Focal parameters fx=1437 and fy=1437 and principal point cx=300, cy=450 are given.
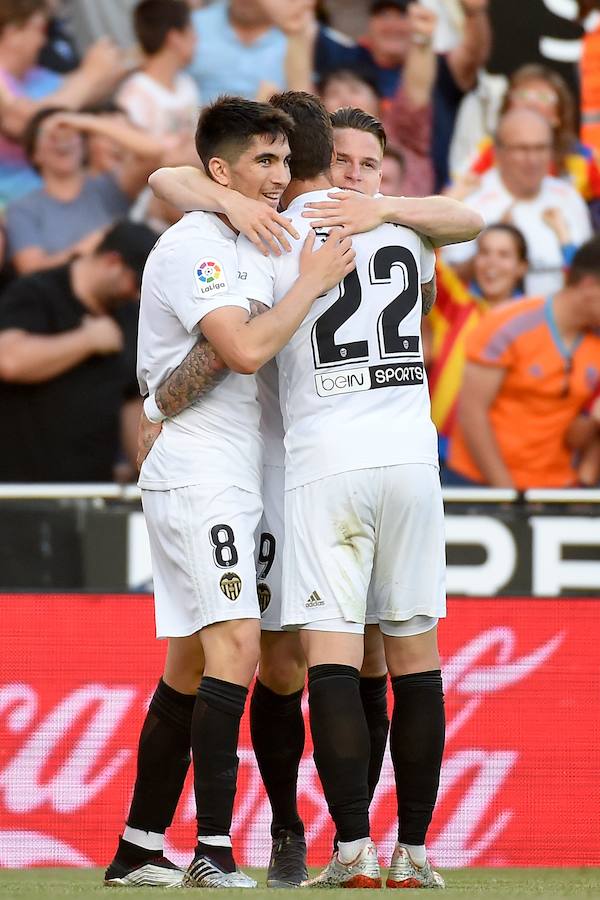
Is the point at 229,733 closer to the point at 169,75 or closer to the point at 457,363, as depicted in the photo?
the point at 457,363

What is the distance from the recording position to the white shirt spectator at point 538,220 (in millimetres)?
8883

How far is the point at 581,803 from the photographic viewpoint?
18.0ft

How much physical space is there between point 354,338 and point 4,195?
5217 millimetres

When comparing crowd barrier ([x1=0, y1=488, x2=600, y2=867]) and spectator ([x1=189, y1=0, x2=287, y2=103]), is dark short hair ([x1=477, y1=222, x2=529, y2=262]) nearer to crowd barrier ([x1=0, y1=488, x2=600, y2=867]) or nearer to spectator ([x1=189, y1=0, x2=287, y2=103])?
spectator ([x1=189, y1=0, x2=287, y2=103])

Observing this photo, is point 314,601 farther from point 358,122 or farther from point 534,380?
point 534,380

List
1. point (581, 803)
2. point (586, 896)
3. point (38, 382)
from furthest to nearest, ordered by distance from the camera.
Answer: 1. point (38, 382)
2. point (581, 803)
3. point (586, 896)

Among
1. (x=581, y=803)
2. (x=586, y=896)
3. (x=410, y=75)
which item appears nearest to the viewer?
(x=586, y=896)

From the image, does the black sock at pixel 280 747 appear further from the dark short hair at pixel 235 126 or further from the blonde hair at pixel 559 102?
the blonde hair at pixel 559 102

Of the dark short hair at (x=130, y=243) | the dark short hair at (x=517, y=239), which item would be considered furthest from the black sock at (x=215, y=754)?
the dark short hair at (x=517, y=239)

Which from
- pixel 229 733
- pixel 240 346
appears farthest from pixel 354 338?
pixel 229 733

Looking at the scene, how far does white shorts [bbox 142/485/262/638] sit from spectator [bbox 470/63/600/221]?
18.1 ft

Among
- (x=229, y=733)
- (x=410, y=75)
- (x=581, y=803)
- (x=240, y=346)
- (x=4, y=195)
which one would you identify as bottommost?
(x=581, y=803)

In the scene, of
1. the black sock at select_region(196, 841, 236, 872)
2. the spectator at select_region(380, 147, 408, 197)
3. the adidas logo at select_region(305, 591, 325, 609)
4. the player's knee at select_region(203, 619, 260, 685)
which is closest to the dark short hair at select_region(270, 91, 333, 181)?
the adidas logo at select_region(305, 591, 325, 609)

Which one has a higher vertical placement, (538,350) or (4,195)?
(4,195)
